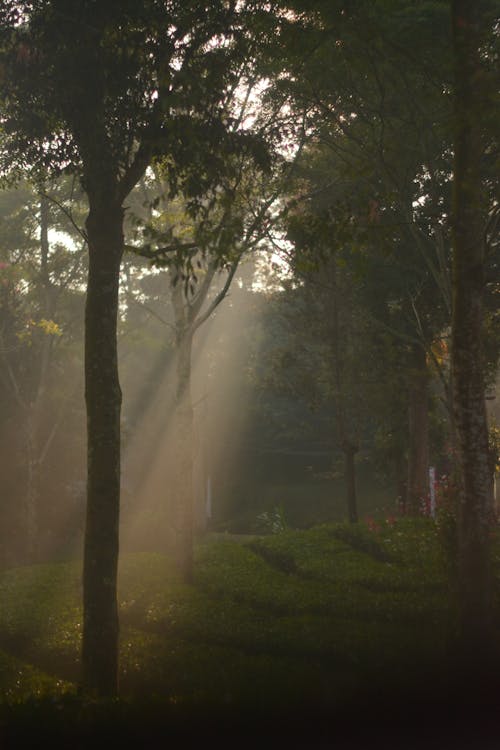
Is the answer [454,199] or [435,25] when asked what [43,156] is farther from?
[435,25]

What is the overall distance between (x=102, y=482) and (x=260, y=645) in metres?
4.13

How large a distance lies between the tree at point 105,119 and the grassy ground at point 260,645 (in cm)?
168

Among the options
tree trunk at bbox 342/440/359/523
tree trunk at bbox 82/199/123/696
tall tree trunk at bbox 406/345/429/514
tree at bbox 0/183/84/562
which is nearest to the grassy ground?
tree trunk at bbox 82/199/123/696

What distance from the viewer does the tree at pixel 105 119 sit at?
9336mm

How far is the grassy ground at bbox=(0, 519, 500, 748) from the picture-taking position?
634 cm

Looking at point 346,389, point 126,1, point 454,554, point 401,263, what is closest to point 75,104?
point 126,1

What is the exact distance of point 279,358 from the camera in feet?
97.0

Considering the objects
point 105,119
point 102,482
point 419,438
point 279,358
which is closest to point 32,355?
point 279,358

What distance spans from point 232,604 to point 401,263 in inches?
444

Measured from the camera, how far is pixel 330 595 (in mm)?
14922

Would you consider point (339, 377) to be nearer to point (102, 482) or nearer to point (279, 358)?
point (279, 358)

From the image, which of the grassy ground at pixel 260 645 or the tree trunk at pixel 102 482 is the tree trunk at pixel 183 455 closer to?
the grassy ground at pixel 260 645

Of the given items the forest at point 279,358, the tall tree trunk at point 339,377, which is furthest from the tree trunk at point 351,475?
the forest at point 279,358

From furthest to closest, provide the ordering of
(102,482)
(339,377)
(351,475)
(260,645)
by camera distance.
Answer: (351,475) → (339,377) → (260,645) → (102,482)
